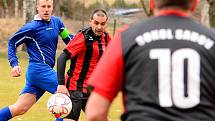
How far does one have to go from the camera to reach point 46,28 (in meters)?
8.26

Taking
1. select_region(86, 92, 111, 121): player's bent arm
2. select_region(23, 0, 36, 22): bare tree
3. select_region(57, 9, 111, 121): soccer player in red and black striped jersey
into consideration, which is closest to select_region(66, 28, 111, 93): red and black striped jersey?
select_region(57, 9, 111, 121): soccer player in red and black striped jersey

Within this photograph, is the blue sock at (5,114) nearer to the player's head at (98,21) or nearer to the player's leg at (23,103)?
the player's leg at (23,103)

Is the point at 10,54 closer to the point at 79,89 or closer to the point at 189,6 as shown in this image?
the point at 79,89

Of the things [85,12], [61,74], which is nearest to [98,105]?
[61,74]

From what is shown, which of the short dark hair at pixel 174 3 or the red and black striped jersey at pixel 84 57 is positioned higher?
the short dark hair at pixel 174 3

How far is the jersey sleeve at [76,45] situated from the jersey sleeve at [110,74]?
4.38 m

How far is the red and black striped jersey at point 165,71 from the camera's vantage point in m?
2.99

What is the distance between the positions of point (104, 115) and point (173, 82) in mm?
418

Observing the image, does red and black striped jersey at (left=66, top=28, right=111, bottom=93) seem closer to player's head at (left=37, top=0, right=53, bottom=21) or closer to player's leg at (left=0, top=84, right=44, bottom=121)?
player's leg at (left=0, top=84, right=44, bottom=121)

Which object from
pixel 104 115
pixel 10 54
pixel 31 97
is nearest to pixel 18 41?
pixel 10 54

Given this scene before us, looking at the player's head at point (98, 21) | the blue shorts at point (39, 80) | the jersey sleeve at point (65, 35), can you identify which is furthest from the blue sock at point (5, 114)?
the player's head at point (98, 21)

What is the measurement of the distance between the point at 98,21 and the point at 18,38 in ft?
4.56

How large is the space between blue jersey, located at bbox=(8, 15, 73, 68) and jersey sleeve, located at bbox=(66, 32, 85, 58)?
812 mm

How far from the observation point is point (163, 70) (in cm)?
299
